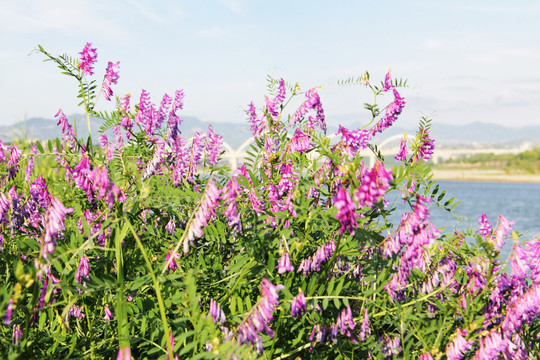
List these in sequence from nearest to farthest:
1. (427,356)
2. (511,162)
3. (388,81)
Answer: (427,356) < (388,81) < (511,162)

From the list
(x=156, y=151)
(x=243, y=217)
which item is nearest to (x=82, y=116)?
(x=156, y=151)

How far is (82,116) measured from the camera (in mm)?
2750

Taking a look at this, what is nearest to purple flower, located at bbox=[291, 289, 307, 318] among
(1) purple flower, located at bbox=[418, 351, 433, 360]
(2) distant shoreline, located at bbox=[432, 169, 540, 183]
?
(1) purple flower, located at bbox=[418, 351, 433, 360]

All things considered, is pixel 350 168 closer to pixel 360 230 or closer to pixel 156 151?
pixel 360 230

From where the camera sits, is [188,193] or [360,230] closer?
[360,230]

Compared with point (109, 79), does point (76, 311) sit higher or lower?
lower

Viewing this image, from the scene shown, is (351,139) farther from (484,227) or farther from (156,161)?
(156,161)

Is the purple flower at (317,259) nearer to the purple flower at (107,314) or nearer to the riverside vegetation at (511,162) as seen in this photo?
the purple flower at (107,314)

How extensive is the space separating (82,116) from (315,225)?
5.09 ft

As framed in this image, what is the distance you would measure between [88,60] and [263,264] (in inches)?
64.0

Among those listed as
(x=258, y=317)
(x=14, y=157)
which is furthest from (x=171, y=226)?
(x=258, y=317)

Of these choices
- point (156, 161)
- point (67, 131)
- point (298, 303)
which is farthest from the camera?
point (156, 161)

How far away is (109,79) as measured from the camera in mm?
2898

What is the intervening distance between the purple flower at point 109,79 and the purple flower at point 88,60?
0.57ft
